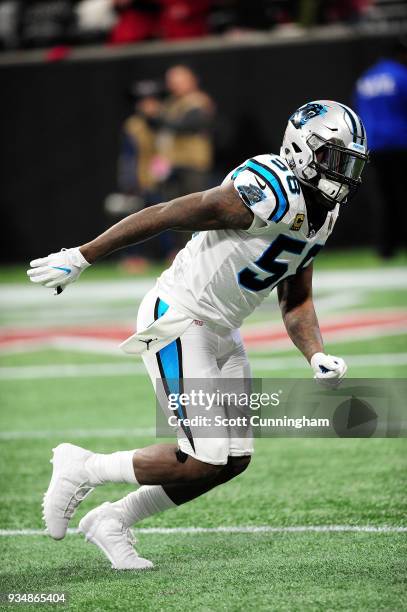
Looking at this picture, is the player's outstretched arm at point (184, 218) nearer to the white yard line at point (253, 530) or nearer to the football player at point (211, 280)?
the football player at point (211, 280)

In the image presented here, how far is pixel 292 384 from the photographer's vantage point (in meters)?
4.33

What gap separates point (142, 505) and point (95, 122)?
38.8ft

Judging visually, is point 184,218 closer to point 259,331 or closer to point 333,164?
point 333,164

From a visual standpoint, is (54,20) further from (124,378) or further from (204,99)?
(124,378)

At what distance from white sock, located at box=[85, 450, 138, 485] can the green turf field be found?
35cm

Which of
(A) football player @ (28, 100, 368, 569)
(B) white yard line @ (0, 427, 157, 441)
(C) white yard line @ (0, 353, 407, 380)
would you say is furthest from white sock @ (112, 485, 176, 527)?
(C) white yard line @ (0, 353, 407, 380)

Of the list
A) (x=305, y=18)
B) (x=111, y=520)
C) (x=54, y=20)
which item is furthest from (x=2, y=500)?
(x=54, y=20)

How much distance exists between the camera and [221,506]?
518 centimetres

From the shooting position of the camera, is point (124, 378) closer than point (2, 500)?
No

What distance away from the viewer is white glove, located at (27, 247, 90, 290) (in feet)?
12.9

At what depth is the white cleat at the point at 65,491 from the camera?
4.25 meters

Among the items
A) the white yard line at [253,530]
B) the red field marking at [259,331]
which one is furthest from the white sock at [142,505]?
the red field marking at [259,331]

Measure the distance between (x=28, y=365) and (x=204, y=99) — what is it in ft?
19.4

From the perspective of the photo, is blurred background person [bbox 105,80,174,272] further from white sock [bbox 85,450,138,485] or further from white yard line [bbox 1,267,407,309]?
white sock [bbox 85,450,138,485]
